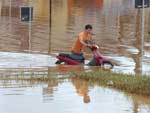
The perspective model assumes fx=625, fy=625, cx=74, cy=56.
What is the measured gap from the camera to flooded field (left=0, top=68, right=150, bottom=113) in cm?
1038

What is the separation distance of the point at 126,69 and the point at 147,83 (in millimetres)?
5706

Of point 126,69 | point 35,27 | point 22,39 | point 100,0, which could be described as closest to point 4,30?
point 35,27

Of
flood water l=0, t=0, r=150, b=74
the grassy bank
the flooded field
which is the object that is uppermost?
flood water l=0, t=0, r=150, b=74

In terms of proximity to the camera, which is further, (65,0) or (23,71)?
(65,0)

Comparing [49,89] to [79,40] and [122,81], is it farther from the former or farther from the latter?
[79,40]

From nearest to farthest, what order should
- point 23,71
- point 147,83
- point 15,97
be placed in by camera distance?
point 15,97 < point 147,83 < point 23,71

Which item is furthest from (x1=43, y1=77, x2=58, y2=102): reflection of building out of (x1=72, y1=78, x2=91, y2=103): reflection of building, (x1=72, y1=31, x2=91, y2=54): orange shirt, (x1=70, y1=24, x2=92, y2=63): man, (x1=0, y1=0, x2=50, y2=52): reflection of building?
(x1=0, y1=0, x2=50, y2=52): reflection of building

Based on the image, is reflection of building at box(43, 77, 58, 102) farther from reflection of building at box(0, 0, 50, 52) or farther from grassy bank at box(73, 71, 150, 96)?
reflection of building at box(0, 0, 50, 52)

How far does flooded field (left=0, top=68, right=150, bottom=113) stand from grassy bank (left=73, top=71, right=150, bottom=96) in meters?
0.21

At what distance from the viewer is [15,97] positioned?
11.5 meters

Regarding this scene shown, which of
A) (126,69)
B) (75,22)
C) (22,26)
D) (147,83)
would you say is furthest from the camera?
(75,22)

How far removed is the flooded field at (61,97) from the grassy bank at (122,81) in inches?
8.4

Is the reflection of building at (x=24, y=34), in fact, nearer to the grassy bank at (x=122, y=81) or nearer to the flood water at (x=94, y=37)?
the flood water at (x=94, y=37)

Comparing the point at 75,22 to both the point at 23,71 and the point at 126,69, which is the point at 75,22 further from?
the point at 23,71
